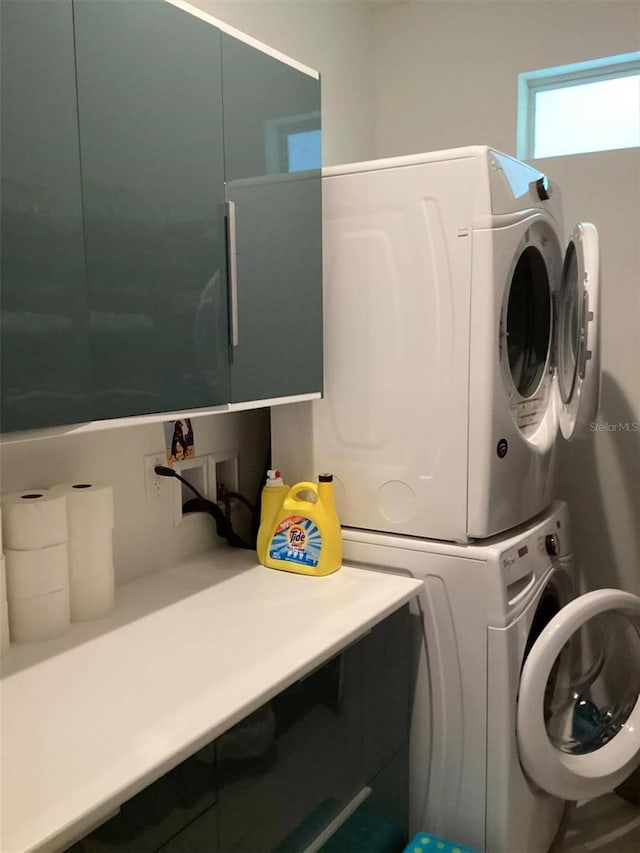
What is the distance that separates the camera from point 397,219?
165cm

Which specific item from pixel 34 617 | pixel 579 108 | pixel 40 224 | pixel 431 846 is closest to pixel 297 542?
pixel 34 617

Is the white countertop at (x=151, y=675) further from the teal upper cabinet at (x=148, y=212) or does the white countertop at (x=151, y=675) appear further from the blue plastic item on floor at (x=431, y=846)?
the blue plastic item on floor at (x=431, y=846)

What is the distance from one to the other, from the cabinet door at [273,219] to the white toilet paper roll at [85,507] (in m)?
0.33

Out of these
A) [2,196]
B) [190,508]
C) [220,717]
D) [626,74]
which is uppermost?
[626,74]

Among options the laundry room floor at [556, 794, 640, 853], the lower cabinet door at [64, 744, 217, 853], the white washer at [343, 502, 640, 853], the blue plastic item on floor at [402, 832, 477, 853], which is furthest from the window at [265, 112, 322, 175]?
the laundry room floor at [556, 794, 640, 853]

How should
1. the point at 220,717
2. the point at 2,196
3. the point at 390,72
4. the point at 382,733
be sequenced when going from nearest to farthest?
the point at 2,196 < the point at 220,717 < the point at 382,733 < the point at 390,72

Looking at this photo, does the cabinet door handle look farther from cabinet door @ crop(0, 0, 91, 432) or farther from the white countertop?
the white countertop

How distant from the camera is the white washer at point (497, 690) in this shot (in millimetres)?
1616

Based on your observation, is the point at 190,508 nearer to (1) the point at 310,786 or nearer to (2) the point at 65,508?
(2) the point at 65,508

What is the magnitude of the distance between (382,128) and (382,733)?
2058 mm

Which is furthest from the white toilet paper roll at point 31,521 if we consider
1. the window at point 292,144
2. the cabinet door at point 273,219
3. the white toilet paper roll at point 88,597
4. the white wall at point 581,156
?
the white wall at point 581,156

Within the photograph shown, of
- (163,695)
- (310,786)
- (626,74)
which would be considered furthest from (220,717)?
(626,74)

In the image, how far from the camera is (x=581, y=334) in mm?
1633

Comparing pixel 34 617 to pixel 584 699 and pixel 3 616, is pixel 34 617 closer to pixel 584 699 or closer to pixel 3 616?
pixel 3 616
